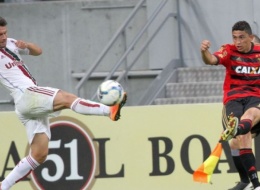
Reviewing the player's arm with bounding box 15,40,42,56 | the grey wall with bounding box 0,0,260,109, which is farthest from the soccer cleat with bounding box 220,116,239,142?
the grey wall with bounding box 0,0,260,109

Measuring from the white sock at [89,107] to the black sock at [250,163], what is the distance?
5.76ft

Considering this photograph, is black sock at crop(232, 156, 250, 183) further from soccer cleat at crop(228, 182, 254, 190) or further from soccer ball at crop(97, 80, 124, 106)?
soccer ball at crop(97, 80, 124, 106)

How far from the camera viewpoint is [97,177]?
14438 millimetres

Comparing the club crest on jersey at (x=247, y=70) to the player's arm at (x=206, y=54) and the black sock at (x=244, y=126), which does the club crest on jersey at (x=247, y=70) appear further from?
the black sock at (x=244, y=126)

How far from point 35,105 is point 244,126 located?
2.19 meters

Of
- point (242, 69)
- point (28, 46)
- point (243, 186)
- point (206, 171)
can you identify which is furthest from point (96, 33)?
point (206, 171)

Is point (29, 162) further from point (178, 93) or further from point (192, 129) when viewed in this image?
point (178, 93)

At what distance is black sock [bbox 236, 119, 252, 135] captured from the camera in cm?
1255

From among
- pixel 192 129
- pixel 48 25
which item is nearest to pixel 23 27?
pixel 48 25

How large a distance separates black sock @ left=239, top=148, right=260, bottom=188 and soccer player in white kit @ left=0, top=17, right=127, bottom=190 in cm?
189

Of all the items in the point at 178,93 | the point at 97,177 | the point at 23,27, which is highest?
the point at 23,27

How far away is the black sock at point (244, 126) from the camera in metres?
12.6

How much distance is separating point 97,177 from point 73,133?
0.61 m

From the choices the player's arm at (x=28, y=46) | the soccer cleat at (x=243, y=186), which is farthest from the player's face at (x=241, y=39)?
the player's arm at (x=28, y=46)
